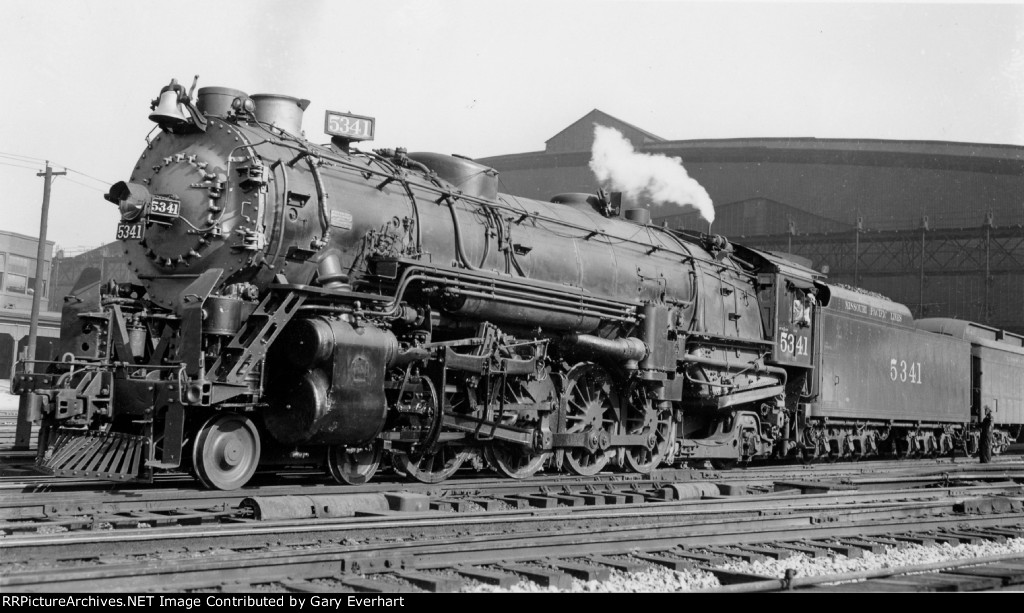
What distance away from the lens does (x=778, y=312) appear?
51.8 ft

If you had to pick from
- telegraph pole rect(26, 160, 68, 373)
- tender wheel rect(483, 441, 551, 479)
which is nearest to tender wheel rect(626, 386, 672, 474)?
tender wheel rect(483, 441, 551, 479)

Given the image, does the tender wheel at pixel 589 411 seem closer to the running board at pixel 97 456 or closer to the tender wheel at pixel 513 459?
the tender wheel at pixel 513 459

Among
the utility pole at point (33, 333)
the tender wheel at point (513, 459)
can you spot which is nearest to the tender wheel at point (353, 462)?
the tender wheel at point (513, 459)

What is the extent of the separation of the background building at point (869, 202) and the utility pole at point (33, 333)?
64.4 ft

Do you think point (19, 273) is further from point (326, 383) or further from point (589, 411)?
point (326, 383)

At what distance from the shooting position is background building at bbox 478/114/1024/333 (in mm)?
38219

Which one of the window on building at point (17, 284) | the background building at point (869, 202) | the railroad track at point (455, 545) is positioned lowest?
the railroad track at point (455, 545)

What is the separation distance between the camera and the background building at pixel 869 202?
38.2 meters

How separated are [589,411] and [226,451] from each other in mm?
5145

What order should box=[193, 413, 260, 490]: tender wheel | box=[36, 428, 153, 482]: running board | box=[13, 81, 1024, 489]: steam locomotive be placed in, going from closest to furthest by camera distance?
1. box=[36, 428, 153, 482]: running board
2. box=[193, 413, 260, 490]: tender wheel
3. box=[13, 81, 1024, 489]: steam locomotive

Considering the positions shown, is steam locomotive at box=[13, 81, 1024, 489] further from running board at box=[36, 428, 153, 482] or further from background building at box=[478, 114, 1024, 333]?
background building at box=[478, 114, 1024, 333]

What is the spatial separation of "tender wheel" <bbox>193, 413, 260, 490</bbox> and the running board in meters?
0.46
